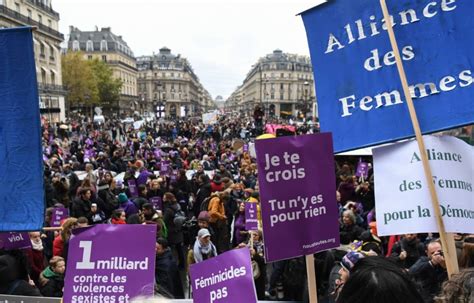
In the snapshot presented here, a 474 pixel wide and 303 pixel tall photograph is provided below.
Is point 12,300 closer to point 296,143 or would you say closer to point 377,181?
point 296,143

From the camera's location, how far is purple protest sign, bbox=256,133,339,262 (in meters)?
2.83

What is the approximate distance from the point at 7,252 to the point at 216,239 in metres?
3.62

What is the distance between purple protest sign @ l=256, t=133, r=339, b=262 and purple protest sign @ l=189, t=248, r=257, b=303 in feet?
0.70

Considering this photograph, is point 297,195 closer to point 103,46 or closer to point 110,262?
point 110,262

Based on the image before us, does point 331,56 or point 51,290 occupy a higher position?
point 331,56

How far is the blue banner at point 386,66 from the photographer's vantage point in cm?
311

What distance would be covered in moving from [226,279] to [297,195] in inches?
27.6

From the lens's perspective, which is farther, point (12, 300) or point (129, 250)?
point (12, 300)

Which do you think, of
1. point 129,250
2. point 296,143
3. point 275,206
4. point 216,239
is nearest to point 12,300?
point 129,250

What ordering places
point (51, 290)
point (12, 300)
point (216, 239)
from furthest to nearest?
point (216, 239)
point (51, 290)
point (12, 300)

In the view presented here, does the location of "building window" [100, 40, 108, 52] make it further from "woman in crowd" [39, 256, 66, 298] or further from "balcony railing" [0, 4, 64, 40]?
"woman in crowd" [39, 256, 66, 298]

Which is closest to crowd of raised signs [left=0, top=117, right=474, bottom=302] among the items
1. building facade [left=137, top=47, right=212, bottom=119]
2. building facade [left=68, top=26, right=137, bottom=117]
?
building facade [left=68, top=26, right=137, bottom=117]

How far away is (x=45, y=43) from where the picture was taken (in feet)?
179

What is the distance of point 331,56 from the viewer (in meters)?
3.41
